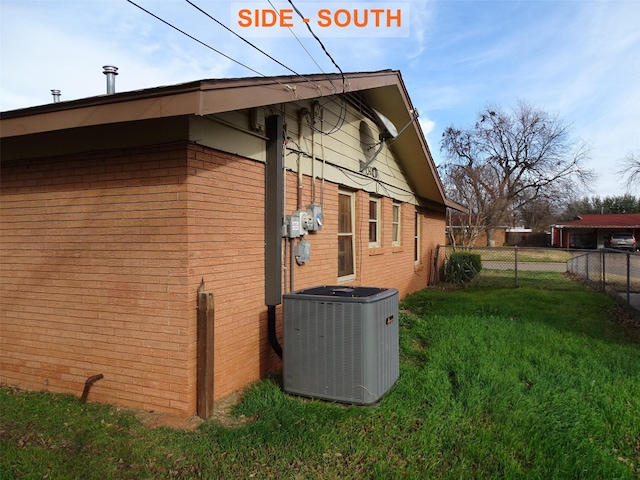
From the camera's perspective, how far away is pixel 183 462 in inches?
122

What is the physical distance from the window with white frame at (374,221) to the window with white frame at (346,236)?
123cm

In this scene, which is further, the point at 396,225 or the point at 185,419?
the point at 396,225

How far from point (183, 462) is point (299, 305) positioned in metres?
1.68

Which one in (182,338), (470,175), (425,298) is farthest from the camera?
(470,175)

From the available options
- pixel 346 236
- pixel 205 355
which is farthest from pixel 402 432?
pixel 346 236

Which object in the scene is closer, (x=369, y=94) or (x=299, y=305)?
(x=299, y=305)

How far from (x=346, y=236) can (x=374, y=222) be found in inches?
69.9

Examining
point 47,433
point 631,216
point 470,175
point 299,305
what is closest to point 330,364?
point 299,305

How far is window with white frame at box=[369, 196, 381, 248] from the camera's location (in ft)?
29.0

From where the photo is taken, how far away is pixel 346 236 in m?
7.42

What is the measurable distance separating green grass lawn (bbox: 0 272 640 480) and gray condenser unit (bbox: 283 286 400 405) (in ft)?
0.51

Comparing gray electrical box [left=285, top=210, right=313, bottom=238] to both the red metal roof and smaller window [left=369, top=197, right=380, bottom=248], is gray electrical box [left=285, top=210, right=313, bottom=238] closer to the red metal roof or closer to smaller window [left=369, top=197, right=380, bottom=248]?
smaller window [left=369, top=197, right=380, bottom=248]

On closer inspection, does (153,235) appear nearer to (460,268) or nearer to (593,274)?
(460,268)

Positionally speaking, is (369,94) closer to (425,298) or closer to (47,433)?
(425,298)
